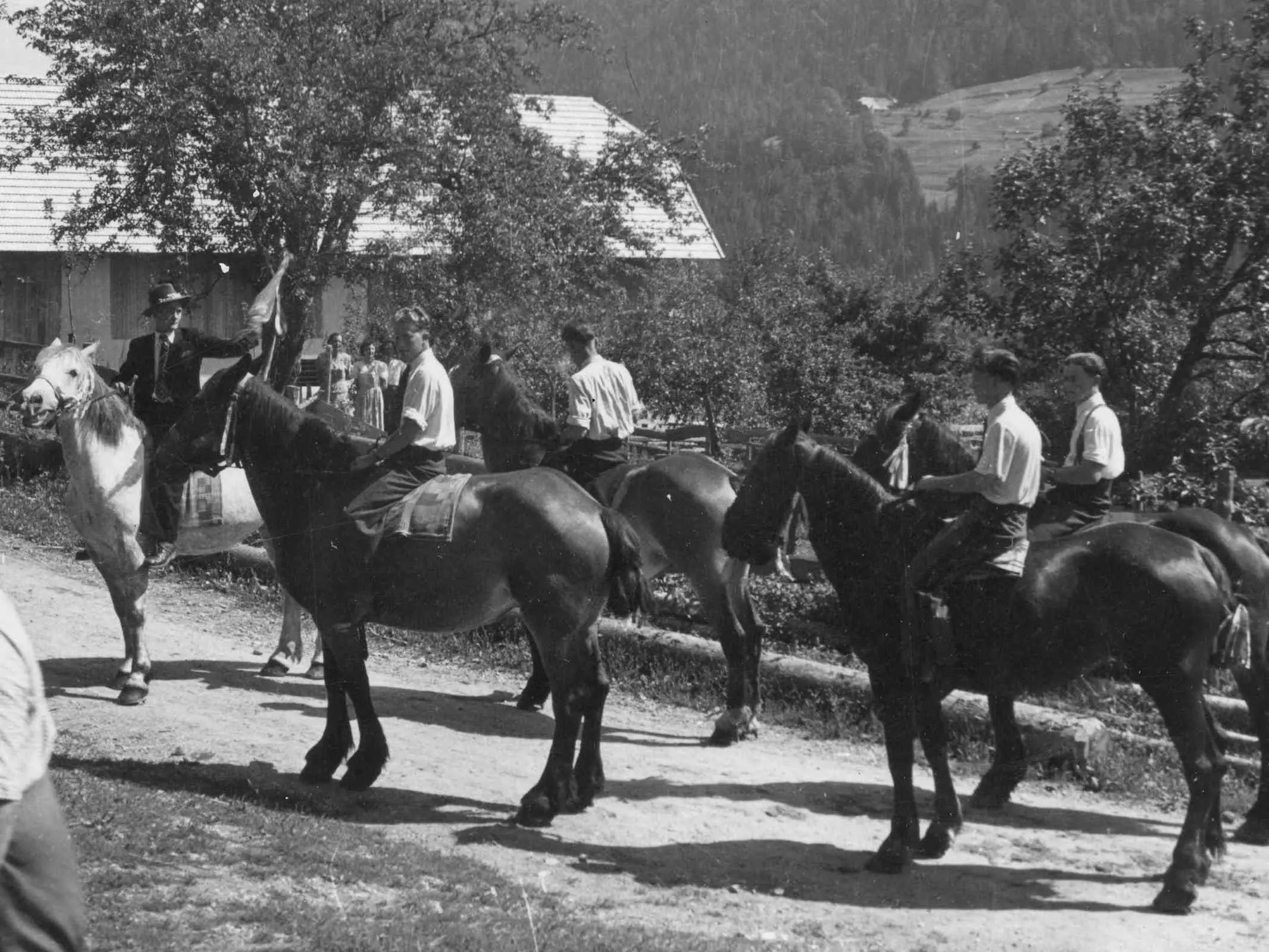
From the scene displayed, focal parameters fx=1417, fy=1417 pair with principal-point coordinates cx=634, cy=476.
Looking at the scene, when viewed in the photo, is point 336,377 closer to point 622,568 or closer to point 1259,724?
point 622,568

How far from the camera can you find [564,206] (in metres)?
23.6

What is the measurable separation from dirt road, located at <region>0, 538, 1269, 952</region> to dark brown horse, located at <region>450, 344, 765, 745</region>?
0.50 metres

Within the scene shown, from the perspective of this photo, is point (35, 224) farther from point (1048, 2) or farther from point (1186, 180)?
point (1048, 2)

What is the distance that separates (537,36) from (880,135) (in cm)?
4661

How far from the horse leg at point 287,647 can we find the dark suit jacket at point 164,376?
168 centimetres

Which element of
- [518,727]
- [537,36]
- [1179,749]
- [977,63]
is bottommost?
[518,727]

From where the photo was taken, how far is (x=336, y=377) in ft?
74.3

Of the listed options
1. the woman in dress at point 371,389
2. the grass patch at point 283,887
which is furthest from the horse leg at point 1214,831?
the woman in dress at point 371,389

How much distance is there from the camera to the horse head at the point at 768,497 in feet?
25.3

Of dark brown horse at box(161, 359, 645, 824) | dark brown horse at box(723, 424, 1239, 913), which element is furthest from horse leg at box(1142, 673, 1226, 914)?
dark brown horse at box(161, 359, 645, 824)

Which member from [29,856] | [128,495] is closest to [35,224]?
[128,495]

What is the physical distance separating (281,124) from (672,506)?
1101cm

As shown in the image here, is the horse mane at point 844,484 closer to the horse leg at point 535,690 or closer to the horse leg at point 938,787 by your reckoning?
the horse leg at point 938,787

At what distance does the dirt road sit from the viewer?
6.82 metres
